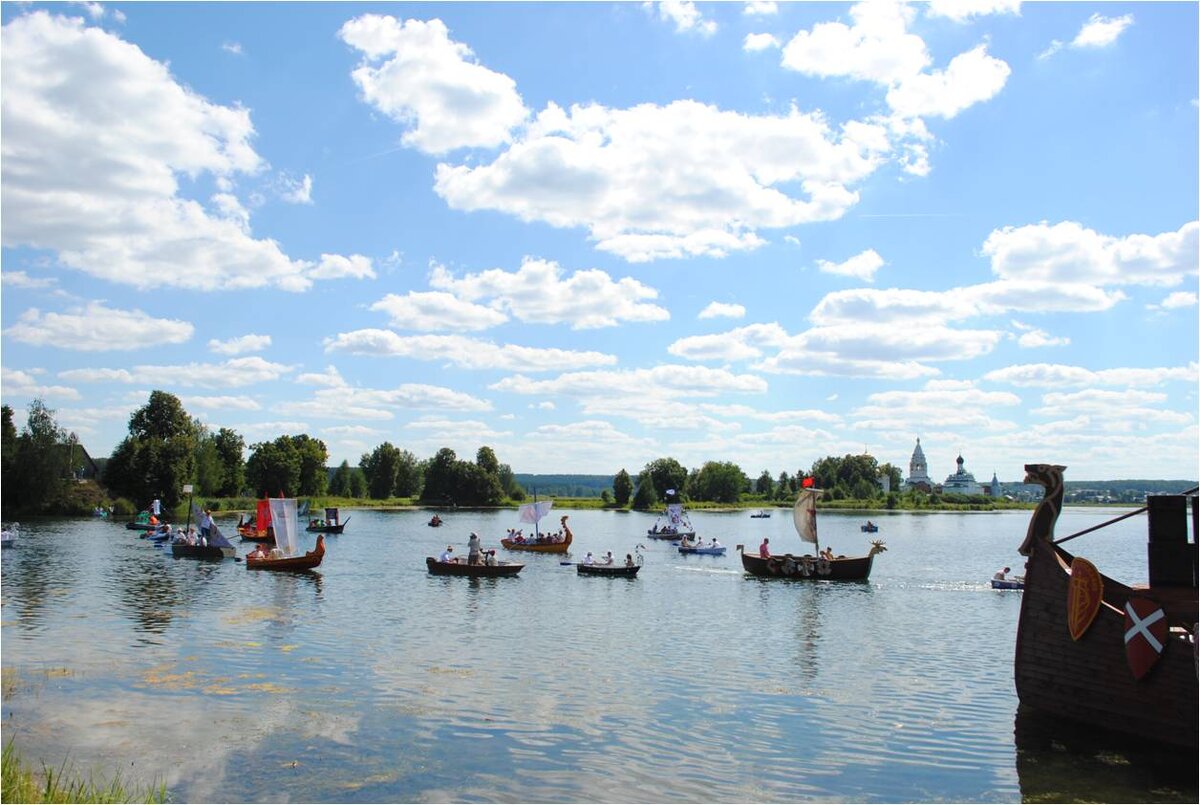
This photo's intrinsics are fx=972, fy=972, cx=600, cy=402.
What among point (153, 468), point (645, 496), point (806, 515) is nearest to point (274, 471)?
point (153, 468)

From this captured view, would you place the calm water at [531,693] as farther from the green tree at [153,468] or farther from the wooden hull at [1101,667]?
the green tree at [153,468]

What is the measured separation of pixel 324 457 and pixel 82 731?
148 metres

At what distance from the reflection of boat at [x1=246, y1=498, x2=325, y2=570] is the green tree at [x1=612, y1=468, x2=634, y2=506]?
143253mm

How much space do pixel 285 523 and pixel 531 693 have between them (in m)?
32.1

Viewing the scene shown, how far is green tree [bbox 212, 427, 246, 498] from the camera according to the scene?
142 metres

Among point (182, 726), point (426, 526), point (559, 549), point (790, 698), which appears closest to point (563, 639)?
point (790, 698)

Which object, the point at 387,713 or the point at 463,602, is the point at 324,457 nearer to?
the point at 463,602

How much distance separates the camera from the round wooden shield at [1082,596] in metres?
18.7

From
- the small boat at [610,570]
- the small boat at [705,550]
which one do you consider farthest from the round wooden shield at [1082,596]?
A: the small boat at [705,550]

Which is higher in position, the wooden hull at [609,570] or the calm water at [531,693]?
the wooden hull at [609,570]

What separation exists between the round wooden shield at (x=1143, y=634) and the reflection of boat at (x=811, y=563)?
33.4 meters

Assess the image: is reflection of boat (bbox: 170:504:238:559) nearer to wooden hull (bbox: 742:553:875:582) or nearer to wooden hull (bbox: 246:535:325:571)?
wooden hull (bbox: 246:535:325:571)

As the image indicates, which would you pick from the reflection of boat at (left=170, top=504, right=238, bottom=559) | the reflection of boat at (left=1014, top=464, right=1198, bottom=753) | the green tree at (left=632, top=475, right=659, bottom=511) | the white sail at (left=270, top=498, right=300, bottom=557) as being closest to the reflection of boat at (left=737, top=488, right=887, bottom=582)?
the white sail at (left=270, top=498, right=300, bottom=557)

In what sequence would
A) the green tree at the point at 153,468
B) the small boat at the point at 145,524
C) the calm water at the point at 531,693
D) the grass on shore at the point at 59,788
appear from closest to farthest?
1. the grass on shore at the point at 59,788
2. the calm water at the point at 531,693
3. the small boat at the point at 145,524
4. the green tree at the point at 153,468
